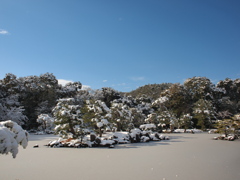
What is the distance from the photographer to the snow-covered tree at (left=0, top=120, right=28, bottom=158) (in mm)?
2766

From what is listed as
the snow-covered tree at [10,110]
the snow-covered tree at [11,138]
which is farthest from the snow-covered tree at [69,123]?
the snow-covered tree at [10,110]

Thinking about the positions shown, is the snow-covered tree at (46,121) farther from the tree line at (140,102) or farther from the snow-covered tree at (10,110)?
the snow-covered tree at (10,110)

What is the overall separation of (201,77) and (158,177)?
A: 2634 centimetres

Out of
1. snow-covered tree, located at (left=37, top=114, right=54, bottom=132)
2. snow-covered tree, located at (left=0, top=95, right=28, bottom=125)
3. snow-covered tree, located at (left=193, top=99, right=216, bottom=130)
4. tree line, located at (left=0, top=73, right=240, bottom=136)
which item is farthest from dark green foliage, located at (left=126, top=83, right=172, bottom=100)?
snow-covered tree, located at (left=0, top=95, right=28, bottom=125)

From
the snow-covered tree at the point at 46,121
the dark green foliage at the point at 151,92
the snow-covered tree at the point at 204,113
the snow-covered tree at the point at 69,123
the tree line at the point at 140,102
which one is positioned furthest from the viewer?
the dark green foliage at the point at 151,92

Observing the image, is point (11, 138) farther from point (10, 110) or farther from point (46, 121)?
point (10, 110)

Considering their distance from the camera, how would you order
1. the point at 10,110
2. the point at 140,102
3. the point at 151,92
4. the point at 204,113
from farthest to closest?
the point at 151,92 → the point at 140,102 → the point at 204,113 → the point at 10,110

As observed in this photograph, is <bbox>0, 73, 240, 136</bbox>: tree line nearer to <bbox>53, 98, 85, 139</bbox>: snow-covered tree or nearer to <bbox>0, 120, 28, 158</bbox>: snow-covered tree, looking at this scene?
<bbox>53, 98, 85, 139</bbox>: snow-covered tree

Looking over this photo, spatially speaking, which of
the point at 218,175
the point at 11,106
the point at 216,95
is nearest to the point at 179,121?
the point at 216,95

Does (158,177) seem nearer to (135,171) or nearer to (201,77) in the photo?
(135,171)

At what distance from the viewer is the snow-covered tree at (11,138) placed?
2.77 meters

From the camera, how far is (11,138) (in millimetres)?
2920

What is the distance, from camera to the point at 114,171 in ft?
14.1

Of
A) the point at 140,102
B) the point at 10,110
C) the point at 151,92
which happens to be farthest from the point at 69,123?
the point at 151,92
